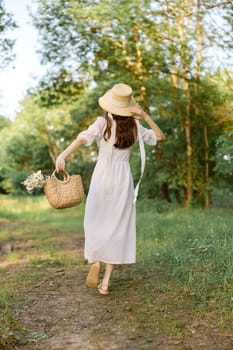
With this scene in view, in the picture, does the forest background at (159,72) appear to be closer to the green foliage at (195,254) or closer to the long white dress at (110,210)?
the green foliage at (195,254)

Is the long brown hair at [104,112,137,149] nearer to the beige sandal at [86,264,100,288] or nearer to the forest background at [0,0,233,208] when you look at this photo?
the beige sandal at [86,264,100,288]

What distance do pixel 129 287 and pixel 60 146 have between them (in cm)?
2638

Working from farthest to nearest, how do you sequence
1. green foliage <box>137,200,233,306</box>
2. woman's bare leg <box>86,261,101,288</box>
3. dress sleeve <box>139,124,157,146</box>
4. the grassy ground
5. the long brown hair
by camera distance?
dress sleeve <box>139,124,157,146</box>, woman's bare leg <box>86,261,101,288</box>, the long brown hair, green foliage <box>137,200,233,306</box>, the grassy ground

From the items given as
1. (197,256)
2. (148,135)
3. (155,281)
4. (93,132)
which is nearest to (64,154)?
(93,132)

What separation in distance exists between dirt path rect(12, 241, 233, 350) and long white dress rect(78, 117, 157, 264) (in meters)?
0.46

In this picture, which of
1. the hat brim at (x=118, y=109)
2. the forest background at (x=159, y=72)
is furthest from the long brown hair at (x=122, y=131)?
the forest background at (x=159, y=72)

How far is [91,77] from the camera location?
55.7 feet

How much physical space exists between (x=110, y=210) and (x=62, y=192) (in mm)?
544

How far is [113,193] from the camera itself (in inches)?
240

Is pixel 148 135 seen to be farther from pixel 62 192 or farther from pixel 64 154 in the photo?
pixel 62 192

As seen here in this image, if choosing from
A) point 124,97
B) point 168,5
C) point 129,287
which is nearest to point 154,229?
point 129,287

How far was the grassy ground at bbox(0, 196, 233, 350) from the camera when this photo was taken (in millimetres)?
4766

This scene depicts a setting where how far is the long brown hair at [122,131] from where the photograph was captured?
5988mm

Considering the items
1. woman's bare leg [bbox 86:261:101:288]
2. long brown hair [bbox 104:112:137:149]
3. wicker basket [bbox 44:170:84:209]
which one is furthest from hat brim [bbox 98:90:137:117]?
woman's bare leg [bbox 86:261:101:288]
